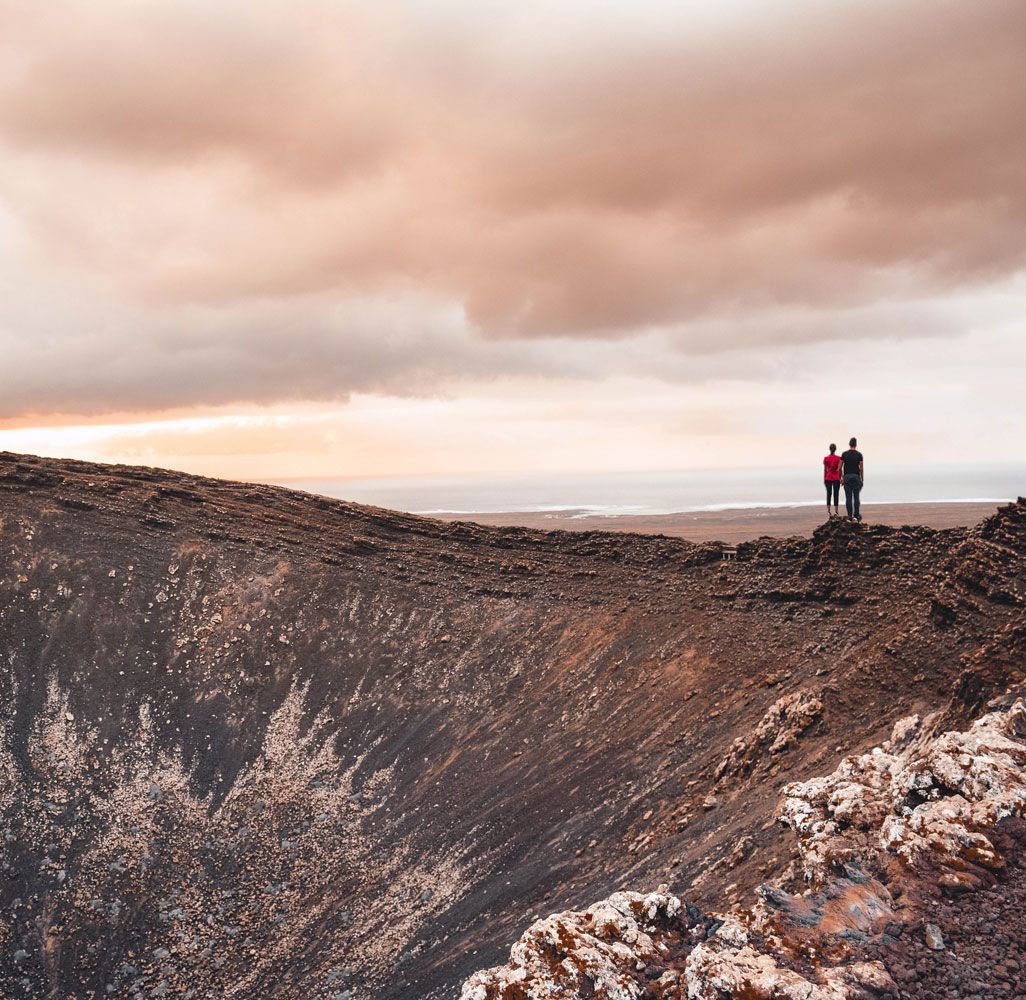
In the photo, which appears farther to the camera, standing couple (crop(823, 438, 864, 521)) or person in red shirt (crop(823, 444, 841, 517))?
person in red shirt (crop(823, 444, 841, 517))

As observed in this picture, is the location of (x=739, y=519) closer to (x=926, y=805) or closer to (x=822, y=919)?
(x=926, y=805)

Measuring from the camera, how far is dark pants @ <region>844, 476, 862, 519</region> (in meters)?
25.6

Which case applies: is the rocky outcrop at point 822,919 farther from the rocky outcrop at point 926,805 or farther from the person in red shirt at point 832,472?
the person in red shirt at point 832,472

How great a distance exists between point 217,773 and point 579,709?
12288 millimetres

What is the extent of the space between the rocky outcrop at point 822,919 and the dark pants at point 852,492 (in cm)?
1476

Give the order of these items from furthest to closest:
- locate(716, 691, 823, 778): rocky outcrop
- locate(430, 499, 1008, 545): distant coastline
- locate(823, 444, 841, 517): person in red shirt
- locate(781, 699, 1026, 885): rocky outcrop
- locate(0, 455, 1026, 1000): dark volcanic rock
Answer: locate(430, 499, 1008, 545): distant coastline → locate(823, 444, 841, 517): person in red shirt → locate(716, 691, 823, 778): rocky outcrop → locate(0, 455, 1026, 1000): dark volcanic rock → locate(781, 699, 1026, 885): rocky outcrop

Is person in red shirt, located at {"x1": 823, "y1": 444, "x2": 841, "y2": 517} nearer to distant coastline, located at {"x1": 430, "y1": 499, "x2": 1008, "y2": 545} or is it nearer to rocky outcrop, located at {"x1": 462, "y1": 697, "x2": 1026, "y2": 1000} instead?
rocky outcrop, located at {"x1": 462, "y1": 697, "x2": 1026, "y2": 1000}

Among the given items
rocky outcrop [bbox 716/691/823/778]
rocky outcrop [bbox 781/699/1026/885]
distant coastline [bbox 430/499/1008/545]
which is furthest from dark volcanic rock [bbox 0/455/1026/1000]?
distant coastline [bbox 430/499/1008/545]

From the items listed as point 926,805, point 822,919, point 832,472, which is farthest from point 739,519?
point 822,919

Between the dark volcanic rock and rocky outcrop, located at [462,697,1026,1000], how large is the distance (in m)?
3.09

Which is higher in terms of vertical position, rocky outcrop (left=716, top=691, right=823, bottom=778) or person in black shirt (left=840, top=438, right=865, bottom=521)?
person in black shirt (left=840, top=438, right=865, bottom=521)

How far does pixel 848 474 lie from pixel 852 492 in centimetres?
90

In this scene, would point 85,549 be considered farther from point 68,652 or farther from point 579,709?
point 579,709

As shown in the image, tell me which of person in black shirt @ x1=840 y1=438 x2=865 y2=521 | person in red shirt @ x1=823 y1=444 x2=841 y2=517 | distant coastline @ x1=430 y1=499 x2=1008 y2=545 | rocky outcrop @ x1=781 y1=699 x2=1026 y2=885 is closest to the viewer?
rocky outcrop @ x1=781 y1=699 x2=1026 y2=885
